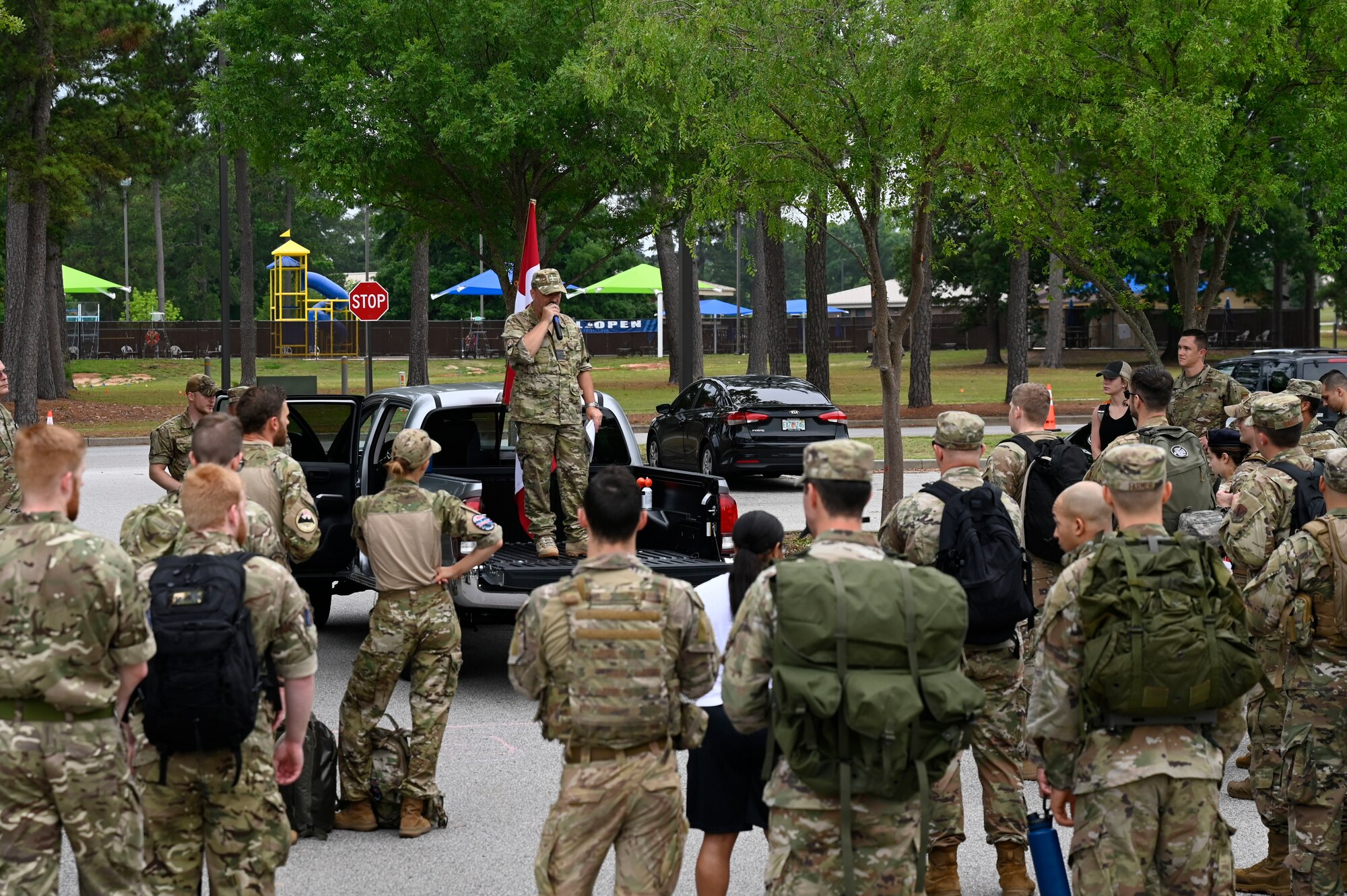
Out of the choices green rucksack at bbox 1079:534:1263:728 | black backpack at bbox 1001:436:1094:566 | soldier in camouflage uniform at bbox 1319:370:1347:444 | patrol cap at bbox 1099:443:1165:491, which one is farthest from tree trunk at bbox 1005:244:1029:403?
green rucksack at bbox 1079:534:1263:728

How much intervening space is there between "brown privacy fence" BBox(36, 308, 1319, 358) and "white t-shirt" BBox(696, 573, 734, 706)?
49084 millimetres

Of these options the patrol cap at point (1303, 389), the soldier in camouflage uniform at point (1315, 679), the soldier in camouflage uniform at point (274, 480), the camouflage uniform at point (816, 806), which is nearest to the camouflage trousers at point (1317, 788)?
the soldier in camouflage uniform at point (1315, 679)

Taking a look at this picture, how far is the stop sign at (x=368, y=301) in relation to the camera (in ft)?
76.3

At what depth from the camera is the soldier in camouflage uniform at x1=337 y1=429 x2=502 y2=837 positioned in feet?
21.5

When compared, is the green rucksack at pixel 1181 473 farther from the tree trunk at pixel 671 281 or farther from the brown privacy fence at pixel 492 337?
the brown privacy fence at pixel 492 337

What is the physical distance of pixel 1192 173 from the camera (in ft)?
51.3

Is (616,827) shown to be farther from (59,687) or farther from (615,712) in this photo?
(59,687)

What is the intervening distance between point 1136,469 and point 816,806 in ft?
4.86

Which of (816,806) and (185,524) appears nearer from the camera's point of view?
(816,806)

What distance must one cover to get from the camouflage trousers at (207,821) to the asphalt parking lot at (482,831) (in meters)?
1.41

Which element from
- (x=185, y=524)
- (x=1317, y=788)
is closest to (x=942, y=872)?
(x=1317, y=788)

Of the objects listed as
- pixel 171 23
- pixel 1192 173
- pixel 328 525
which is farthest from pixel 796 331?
pixel 328 525

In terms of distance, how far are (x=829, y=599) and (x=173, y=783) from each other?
2.15 metres

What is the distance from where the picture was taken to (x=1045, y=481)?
734 cm
